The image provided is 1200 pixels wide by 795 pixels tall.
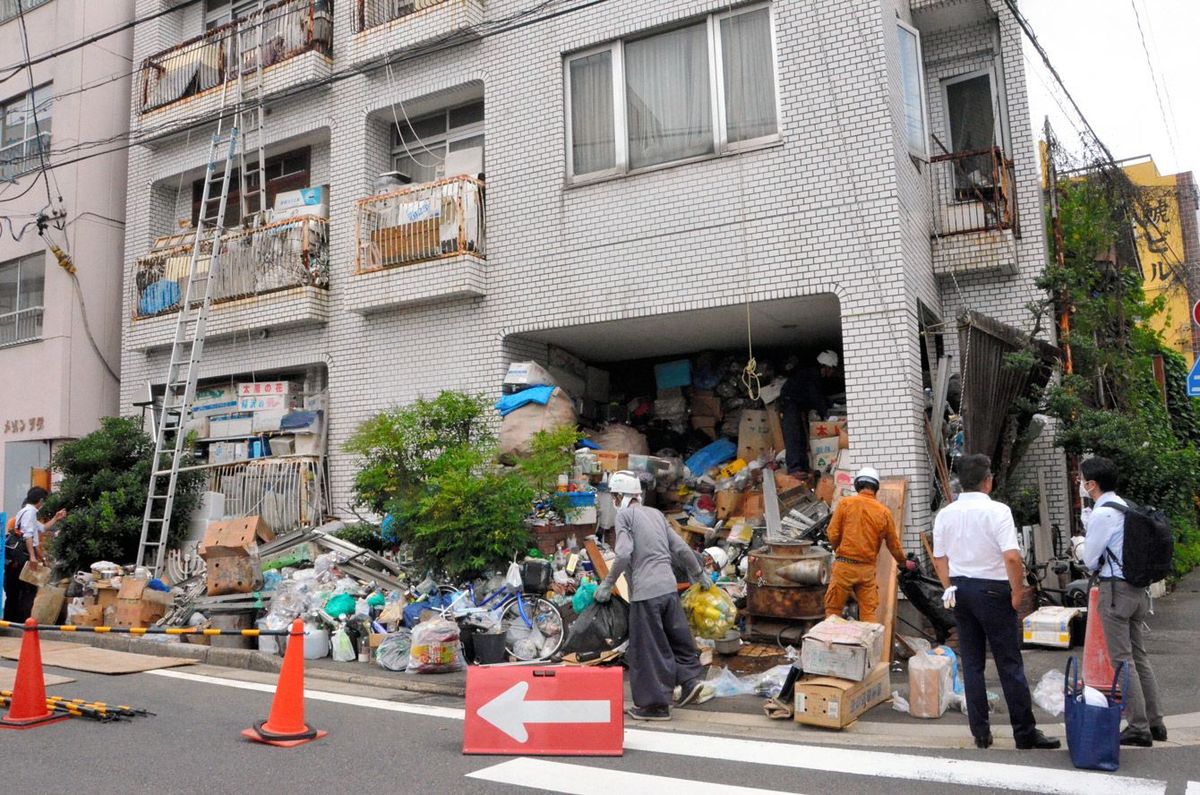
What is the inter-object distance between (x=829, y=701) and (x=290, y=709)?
145 inches

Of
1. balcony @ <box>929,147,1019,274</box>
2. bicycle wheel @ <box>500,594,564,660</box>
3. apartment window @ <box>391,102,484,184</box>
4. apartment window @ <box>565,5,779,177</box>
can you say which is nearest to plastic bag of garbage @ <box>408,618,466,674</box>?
bicycle wheel @ <box>500,594,564,660</box>

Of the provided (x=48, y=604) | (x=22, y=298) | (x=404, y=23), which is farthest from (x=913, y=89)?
(x=22, y=298)

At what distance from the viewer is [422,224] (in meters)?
12.0

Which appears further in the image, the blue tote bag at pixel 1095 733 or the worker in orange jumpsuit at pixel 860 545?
the worker in orange jumpsuit at pixel 860 545

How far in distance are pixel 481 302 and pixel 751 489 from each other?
4.25 metres

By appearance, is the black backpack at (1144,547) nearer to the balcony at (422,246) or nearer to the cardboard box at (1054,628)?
the cardboard box at (1054,628)

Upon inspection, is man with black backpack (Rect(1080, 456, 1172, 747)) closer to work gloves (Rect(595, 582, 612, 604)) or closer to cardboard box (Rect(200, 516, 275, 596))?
work gloves (Rect(595, 582, 612, 604))

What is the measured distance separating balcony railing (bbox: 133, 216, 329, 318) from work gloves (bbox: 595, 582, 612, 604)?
773 cm

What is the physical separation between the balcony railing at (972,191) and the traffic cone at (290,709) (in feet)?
28.9

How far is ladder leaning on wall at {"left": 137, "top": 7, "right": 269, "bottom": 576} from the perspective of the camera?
1280cm

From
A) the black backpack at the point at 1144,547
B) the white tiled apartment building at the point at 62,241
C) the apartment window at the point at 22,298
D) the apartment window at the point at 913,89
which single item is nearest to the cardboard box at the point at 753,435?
the apartment window at the point at 913,89

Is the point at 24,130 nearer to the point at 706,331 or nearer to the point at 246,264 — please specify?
the point at 246,264

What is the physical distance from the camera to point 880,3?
975 centimetres

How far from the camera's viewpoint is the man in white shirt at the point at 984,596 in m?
5.46
